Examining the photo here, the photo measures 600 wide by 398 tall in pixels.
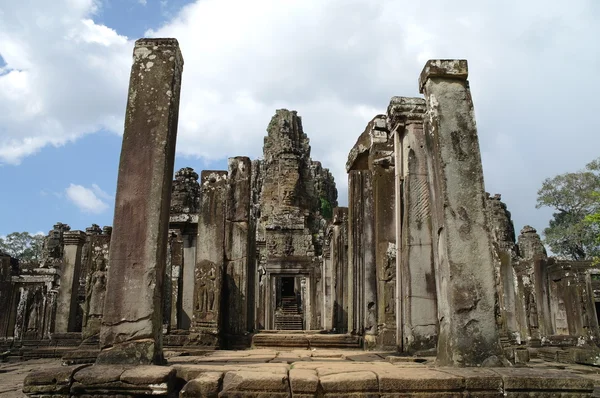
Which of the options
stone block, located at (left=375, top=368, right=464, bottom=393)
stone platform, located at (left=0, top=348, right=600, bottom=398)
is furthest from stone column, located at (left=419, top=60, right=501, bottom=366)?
stone block, located at (left=375, top=368, right=464, bottom=393)

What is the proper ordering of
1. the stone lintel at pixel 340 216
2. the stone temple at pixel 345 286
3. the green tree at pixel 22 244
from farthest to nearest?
the green tree at pixel 22 244 < the stone lintel at pixel 340 216 < the stone temple at pixel 345 286

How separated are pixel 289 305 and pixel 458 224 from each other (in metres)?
32.9

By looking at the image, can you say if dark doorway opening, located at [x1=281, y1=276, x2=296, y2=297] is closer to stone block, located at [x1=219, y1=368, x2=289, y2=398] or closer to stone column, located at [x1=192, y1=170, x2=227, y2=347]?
stone column, located at [x1=192, y1=170, x2=227, y2=347]

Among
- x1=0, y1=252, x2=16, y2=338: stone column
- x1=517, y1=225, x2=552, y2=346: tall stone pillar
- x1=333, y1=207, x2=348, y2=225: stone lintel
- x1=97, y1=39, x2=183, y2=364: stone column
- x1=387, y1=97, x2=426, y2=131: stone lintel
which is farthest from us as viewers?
x1=517, y1=225, x2=552, y2=346: tall stone pillar

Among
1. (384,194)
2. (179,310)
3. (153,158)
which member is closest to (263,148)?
(179,310)

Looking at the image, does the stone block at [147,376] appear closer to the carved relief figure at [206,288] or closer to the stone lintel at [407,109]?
the stone lintel at [407,109]

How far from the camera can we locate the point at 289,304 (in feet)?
123

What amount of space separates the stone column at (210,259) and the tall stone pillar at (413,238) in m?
4.20

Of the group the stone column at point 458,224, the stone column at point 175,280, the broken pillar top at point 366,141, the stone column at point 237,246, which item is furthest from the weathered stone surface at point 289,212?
the stone column at point 458,224

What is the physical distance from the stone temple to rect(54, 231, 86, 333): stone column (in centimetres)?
4

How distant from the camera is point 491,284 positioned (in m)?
5.38

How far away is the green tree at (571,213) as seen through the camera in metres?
40.5

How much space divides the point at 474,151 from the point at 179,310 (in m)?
9.16

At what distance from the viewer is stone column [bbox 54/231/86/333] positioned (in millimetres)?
14898
